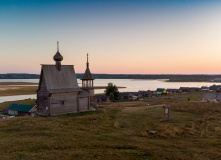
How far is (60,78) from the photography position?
32.4 m

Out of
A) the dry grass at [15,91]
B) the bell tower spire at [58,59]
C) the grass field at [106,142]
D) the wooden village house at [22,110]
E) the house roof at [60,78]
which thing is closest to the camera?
the grass field at [106,142]

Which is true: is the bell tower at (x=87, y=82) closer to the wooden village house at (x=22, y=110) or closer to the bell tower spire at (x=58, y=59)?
the bell tower spire at (x=58, y=59)

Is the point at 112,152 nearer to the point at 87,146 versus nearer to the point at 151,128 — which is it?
the point at 87,146

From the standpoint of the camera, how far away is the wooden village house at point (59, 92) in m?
30.5

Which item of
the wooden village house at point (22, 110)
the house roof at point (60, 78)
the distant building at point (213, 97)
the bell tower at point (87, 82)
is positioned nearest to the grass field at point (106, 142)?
the house roof at point (60, 78)

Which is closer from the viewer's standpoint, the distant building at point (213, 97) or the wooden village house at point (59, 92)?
the wooden village house at point (59, 92)

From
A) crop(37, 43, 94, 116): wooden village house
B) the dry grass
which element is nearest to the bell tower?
crop(37, 43, 94, 116): wooden village house

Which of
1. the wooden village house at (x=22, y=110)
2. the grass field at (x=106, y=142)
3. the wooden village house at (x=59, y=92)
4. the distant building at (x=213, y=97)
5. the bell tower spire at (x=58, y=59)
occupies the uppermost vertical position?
the bell tower spire at (x=58, y=59)

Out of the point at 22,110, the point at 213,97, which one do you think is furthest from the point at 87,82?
the point at 213,97

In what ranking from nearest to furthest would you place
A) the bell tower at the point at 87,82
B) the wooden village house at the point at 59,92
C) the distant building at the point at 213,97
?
1. the wooden village house at the point at 59,92
2. the bell tower at the point at 87,82
3. the distant building at the point at 213,97

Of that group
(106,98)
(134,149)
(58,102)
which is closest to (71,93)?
(58,102)

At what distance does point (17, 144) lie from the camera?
50.5 ft

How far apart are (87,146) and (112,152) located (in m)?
2.24

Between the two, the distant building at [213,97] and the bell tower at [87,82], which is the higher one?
the bell tower at [87,82]
